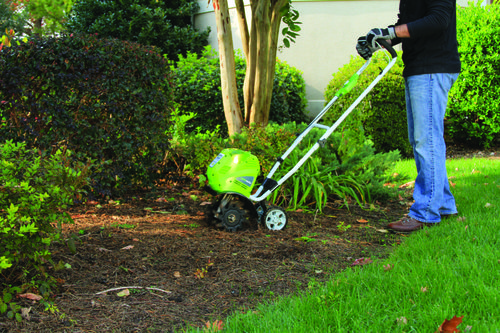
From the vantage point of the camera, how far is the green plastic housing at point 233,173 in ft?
11.8

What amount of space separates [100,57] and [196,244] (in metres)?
2.00

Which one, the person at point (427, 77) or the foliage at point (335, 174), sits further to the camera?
the foliage at point (335, 174)

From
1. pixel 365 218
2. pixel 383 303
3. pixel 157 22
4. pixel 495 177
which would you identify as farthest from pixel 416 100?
pixel 157 22

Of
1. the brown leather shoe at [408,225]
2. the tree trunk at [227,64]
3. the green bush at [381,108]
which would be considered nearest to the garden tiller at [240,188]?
the brown leather shoe at [408,225]

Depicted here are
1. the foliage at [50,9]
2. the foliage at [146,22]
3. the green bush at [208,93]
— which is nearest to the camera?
the green bush at [208,93]

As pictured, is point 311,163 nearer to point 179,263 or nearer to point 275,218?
Answer: point 275,218

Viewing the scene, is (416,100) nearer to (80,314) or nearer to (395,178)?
(395,178)

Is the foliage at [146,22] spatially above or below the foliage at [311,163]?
above

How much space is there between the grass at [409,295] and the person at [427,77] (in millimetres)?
443

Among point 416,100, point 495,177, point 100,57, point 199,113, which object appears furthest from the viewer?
point 199,113

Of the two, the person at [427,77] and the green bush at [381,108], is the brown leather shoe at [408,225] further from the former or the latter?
the green bush at [381,108]

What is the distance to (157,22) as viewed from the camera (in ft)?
30.5

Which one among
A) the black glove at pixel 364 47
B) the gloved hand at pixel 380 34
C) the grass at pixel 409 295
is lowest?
the grass at pixel 409 295

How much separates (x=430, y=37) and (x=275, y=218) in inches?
75.8
